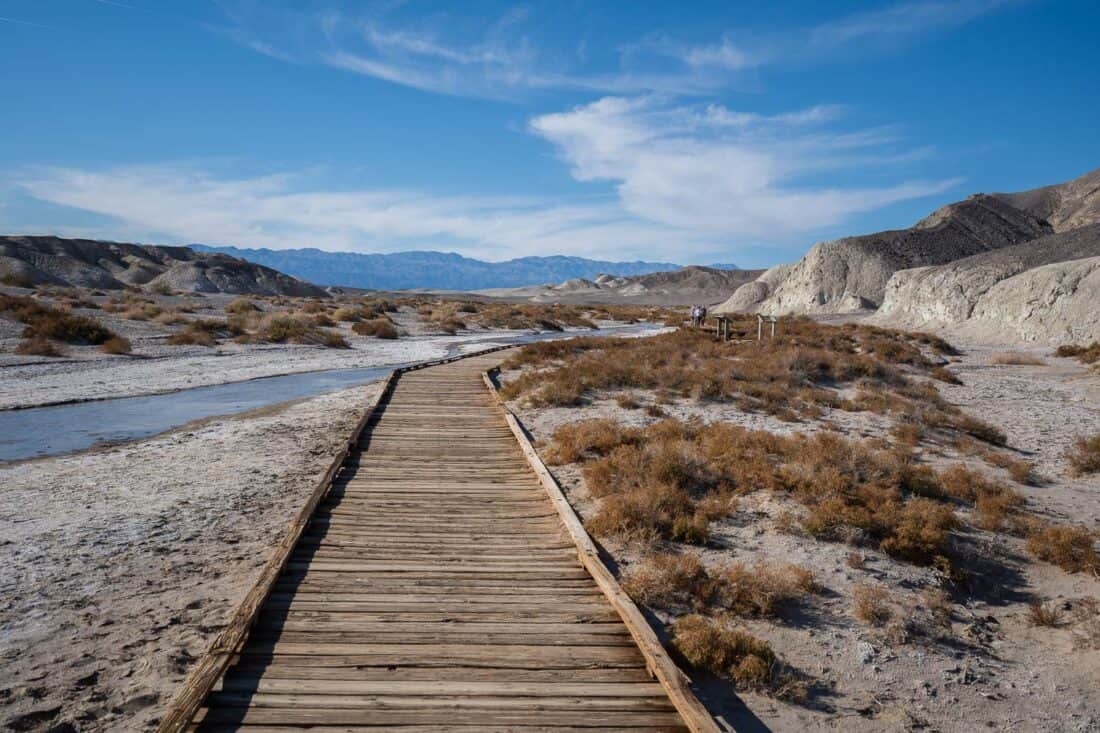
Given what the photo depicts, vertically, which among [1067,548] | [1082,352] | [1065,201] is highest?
[1065,201]

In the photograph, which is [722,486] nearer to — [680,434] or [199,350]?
[680,434]

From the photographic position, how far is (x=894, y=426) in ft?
43.7

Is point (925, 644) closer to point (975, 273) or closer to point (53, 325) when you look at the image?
point (53, 325)

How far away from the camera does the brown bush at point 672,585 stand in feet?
19.7

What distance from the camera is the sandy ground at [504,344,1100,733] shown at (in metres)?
4.64

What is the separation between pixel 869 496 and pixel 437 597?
593 centimetres

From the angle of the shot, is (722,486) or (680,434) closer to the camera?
(722,486)

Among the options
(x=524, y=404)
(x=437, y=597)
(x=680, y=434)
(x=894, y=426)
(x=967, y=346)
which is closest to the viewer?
(x=437, y=597)

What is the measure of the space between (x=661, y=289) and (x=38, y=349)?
14355 centimetres

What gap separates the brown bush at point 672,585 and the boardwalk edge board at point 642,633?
319 millimetres

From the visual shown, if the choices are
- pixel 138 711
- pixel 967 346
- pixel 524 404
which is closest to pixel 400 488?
pixel 138 711

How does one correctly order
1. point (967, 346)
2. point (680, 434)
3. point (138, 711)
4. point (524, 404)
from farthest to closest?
point (967, 346) → point (524, 404) → point (680, 434) → point (138, 711)

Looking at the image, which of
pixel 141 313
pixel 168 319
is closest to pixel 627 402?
pixel 168 319

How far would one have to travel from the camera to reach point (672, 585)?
621cm
